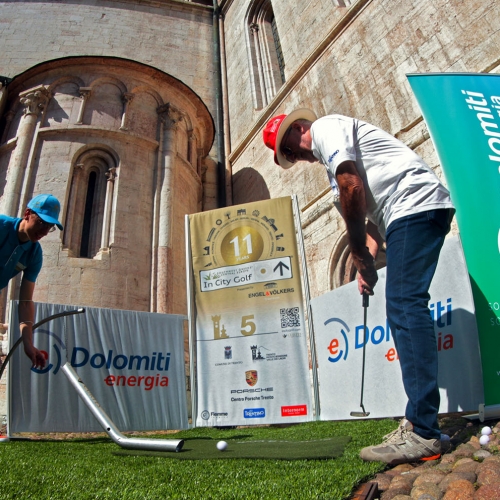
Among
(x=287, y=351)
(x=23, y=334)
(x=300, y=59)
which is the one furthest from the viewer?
(x=300, y=59)

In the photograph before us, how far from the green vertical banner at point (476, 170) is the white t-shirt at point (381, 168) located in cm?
124

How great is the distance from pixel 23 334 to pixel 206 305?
251 cm

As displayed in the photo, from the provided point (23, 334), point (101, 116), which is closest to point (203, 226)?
point (23, 334)

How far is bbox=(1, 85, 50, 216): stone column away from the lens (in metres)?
10.3

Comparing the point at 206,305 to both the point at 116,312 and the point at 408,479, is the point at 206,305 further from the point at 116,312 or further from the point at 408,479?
the point at 408,479

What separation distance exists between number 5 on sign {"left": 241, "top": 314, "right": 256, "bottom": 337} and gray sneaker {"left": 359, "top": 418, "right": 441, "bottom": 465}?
3.56 m

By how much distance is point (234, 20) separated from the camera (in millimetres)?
17500

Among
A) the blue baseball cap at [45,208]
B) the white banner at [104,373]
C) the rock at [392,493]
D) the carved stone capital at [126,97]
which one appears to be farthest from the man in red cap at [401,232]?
the carved stone capital at [126,97]

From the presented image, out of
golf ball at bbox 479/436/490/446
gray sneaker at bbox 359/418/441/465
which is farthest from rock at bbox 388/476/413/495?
golf ball at bbox 479/436/490/446

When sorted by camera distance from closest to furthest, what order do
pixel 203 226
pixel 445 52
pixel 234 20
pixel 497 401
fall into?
pixel 497 401 < pixel 203 226 < pixel 445 52 < pixel 234 20

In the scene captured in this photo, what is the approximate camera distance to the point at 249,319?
566 centimetres

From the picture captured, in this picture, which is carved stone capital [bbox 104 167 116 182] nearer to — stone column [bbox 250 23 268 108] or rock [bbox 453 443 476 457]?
stone column [bbox 250 23 268 108]

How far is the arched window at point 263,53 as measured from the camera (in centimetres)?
1451

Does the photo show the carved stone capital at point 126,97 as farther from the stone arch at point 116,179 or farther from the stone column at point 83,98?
the stone column at point 83,98
